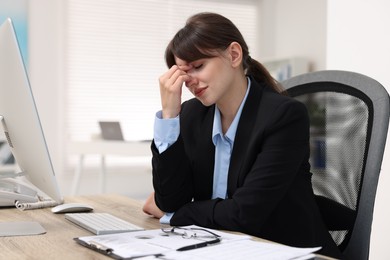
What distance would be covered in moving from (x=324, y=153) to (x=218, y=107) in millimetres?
317

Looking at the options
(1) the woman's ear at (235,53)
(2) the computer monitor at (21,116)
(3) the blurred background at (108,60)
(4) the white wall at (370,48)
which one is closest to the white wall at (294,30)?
(3) the blurred background at (108,60)

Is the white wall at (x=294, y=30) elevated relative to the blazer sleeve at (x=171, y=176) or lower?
elevated

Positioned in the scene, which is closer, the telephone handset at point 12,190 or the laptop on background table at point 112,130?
the telephone handset at point 12,190

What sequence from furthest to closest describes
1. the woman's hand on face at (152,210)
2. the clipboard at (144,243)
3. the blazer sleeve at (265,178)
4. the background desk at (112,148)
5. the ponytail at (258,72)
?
the background desk at (112,148), the ponytail at (258,72), the woman's hand on face at (152,210), the blazer sleeve at (265,178), the clipboard at (144,243)

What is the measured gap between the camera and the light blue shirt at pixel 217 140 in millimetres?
1247

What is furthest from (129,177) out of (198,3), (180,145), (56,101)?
(180,145)

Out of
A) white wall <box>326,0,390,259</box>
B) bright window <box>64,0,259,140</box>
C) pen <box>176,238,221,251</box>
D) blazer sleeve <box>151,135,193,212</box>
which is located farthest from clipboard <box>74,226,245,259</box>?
bright window <box>64,0,259,140</box>

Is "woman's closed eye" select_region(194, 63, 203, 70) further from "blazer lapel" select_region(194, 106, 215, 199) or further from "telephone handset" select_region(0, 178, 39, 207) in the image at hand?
"telephone handset" select_region(0, 178, 39, 207)

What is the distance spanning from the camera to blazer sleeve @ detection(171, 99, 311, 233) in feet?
3.63

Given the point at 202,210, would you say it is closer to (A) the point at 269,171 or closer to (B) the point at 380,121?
(A) the point at 269,171

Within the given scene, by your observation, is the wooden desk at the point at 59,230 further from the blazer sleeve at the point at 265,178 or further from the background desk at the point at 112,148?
the background desk at the point at 112,148

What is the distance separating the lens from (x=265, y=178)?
1.15 metres

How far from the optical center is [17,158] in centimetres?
121

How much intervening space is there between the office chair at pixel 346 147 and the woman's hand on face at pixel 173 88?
1.17 feet
